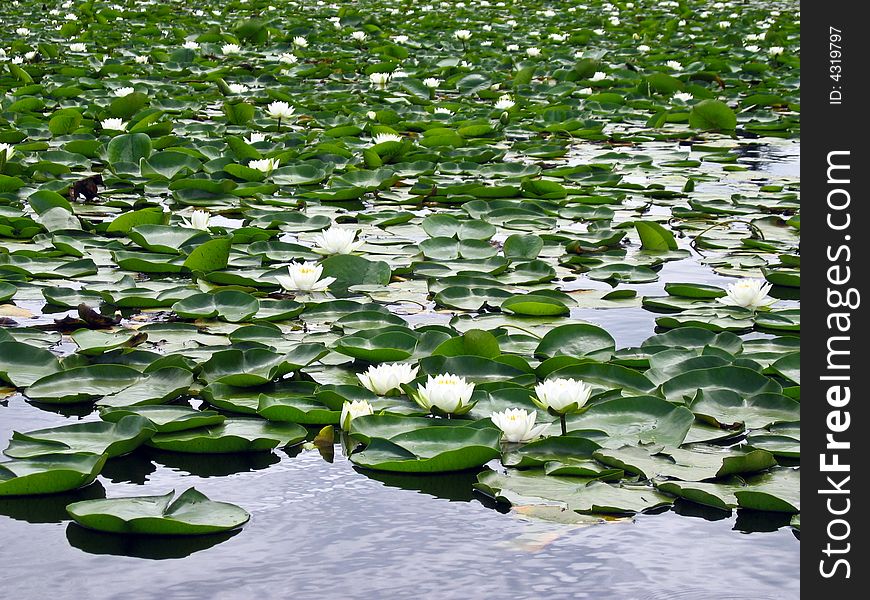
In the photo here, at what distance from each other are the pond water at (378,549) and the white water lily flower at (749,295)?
4.36 ft

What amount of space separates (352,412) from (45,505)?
0.66m

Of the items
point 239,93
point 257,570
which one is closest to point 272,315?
point 257,570

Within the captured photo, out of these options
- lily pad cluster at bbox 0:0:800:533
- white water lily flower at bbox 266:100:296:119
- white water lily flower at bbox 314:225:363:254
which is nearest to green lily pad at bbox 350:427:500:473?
lily pad cluster at bbox 0:0:800:533

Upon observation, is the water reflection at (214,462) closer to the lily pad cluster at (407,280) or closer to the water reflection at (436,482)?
the lily pad cluster at (407,280)

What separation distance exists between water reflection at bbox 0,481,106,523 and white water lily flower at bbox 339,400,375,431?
0.53 metres

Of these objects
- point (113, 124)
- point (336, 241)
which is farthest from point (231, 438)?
point (113, 124)

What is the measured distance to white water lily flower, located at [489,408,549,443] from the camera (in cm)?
239

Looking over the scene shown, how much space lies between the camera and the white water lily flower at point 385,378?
267cm

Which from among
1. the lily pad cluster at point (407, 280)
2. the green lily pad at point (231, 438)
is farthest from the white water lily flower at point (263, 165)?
the green lily pad at point (231, 438)

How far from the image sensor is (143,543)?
6.68 ft

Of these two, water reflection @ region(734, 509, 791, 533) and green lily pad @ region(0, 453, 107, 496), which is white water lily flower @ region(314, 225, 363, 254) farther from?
water reflection @ region(734, 509, 791, 533)

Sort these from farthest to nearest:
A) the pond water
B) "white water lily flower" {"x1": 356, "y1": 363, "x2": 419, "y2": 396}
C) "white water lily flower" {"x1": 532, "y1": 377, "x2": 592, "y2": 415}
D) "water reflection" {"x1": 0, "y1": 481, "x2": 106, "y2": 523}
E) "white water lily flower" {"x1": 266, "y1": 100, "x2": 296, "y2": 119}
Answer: "white water lily flower" {"x1": 266, "y1": 100, "x2": 296, "y2": 119}, "white water lily flower" {"x1": 356, "y1": 363, "x2": 419, "y2": 396}, "white water lily flower" {"x1": 532, "y1": 377, "x2": 592, "y2": 415}, "water reflection" {"x1": 0, "y1": 481, "x2": 106, "y2": 523}, the pond water
